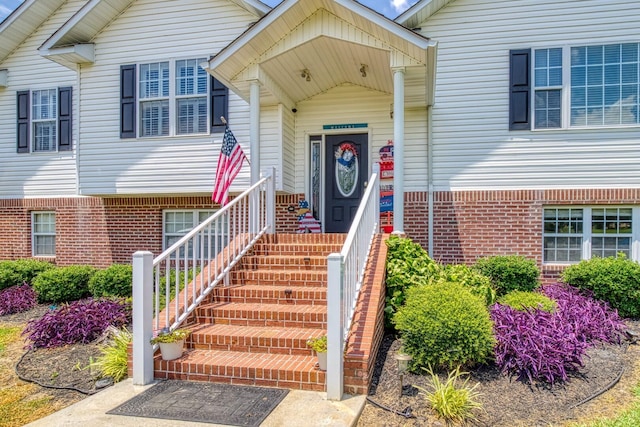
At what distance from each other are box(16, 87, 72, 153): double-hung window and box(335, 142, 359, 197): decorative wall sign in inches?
254

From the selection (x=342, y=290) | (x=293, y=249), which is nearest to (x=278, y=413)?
(x=342, y=290)

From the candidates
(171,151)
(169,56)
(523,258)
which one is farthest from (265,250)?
(169,56)

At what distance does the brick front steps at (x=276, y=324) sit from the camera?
4.38m

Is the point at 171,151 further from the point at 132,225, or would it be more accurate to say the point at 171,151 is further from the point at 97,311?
the point at 97,311

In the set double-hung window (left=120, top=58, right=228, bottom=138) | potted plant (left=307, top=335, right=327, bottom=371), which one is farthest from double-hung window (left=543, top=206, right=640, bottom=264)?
double-hung window (left=120, top=58, right=228, bottom=138)

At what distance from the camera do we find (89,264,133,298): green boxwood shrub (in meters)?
8.42

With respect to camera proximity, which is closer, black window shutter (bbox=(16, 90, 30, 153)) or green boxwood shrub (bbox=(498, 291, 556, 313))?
green boxwood shrub (bbox=(498, 291, 556, 313))

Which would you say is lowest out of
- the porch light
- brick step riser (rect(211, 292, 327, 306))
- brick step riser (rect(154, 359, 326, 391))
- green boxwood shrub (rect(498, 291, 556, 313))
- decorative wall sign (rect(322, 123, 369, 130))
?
brick step riser (rect(154, 359, 326, 391))

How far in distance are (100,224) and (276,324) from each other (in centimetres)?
695

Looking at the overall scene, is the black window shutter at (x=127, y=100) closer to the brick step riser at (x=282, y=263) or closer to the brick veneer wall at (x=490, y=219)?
the brick step riser at (x=282, y=263)

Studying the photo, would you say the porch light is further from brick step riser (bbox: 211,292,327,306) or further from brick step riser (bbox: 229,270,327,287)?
brick step riser (bbox: 211,292,327,306)

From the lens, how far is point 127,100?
388 inches

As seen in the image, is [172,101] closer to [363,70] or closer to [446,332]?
[363,70]

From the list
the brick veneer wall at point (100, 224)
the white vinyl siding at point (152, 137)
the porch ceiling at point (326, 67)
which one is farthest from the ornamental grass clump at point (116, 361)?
the brick veneer wall at point (100, 224)
